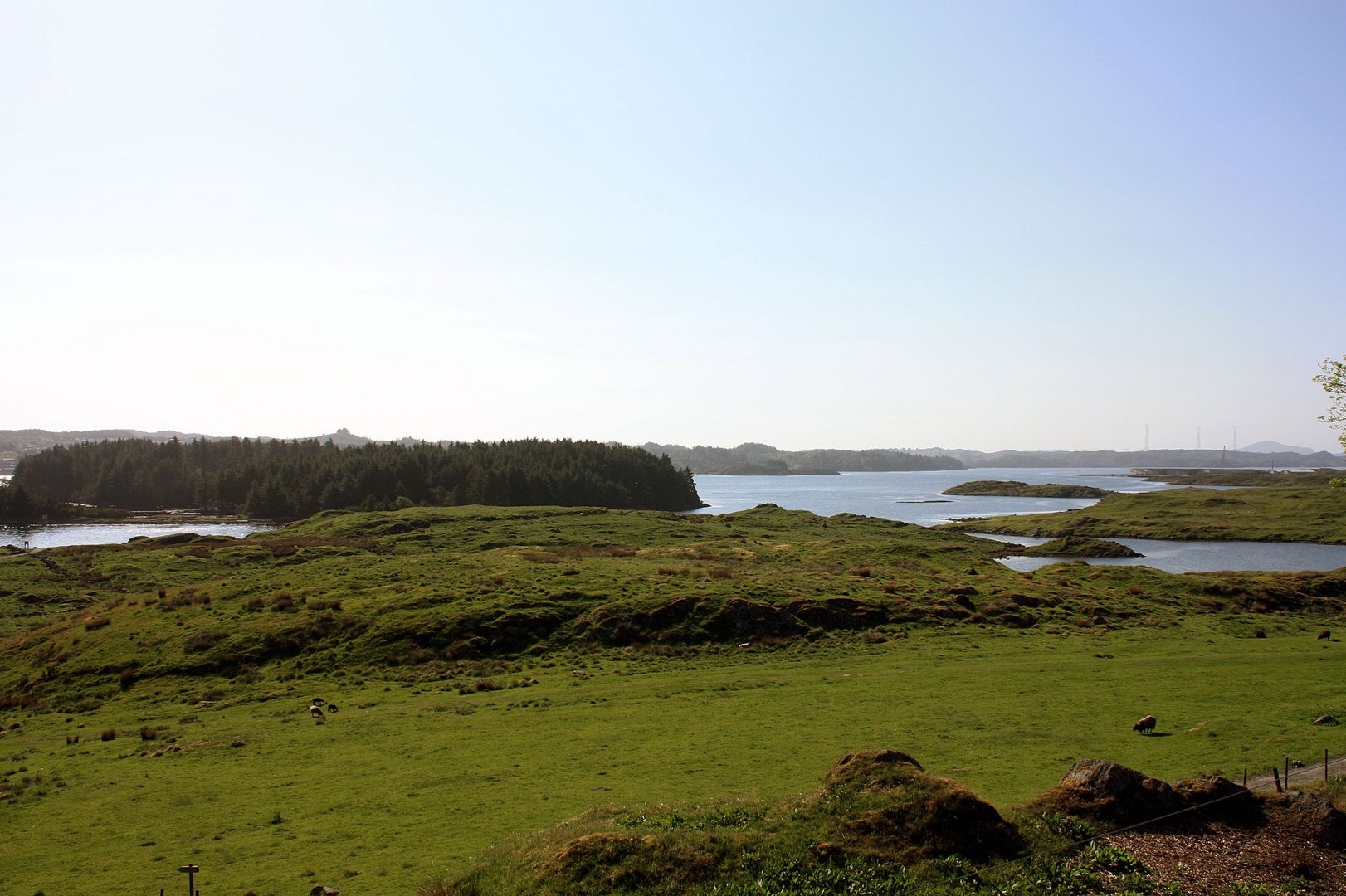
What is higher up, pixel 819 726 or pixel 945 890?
pixel 945 890

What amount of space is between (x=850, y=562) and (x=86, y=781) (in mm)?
67290

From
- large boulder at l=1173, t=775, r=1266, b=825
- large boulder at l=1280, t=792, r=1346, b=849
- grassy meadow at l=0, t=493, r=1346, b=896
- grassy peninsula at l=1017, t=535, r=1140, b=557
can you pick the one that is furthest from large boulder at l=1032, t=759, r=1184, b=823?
grassy peninsula at l=1017, t=535, r=1140, b=557

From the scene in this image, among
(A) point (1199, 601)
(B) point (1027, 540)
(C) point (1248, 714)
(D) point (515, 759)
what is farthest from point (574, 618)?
(B) point (1027, 540)

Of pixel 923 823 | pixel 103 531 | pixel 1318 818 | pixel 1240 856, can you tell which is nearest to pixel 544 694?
pixel 923 823

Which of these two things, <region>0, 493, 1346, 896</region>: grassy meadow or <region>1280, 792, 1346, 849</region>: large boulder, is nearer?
<region>1280, 792, 1346, 849</region>: large boulder

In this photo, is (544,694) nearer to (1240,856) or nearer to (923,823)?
(923,823)

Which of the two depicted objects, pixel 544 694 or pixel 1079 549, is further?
pixel 1079 549

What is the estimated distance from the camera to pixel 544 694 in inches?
1534

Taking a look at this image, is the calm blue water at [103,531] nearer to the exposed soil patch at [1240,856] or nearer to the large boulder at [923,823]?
the large boulder at [923,823]

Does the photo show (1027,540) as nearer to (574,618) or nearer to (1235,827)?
(574,618)

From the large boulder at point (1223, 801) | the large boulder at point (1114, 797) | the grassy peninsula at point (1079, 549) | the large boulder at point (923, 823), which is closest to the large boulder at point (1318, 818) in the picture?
the large boulder at point (1223, 801)

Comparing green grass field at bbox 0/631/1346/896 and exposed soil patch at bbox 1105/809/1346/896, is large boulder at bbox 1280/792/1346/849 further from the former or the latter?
green grass field at bbox 0/631/1346/896

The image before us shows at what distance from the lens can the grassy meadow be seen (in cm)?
2319

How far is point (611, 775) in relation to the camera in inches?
1046
